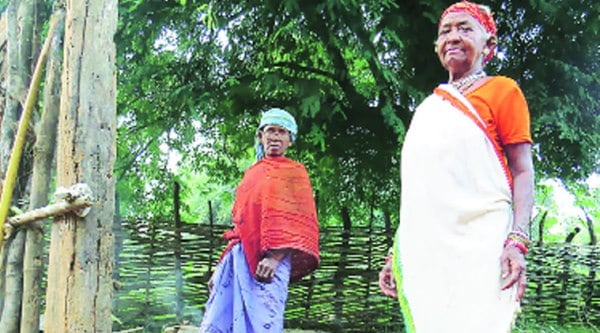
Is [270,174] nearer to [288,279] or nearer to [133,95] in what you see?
[288,279]

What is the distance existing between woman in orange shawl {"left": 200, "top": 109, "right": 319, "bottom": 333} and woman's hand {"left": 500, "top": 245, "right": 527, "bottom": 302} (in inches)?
66.3

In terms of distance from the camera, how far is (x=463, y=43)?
2092 millimetres

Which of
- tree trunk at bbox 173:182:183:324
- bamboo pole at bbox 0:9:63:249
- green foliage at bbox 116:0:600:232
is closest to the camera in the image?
bamboo pole at bbox 0:9:63:249

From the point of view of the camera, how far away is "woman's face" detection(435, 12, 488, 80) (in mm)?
2096

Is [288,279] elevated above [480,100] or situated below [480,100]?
below

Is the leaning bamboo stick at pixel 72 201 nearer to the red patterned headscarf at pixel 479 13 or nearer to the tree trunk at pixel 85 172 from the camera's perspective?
the tree trunk at pixel 85 172

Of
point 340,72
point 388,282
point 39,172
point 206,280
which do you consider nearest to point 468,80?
point 388,282

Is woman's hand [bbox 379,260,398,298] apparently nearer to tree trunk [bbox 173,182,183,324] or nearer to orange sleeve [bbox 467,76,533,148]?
orange sleeve [bbox 467,76,533,148]

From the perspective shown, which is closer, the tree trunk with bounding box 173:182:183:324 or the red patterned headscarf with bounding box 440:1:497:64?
the red patterned headscarf with bounding box 440:1:497:64

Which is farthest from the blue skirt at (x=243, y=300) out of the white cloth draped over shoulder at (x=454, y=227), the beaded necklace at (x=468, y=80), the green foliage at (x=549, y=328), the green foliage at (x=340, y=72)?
the green foliage at (x=549, y=328)

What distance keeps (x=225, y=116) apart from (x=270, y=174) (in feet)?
9.80

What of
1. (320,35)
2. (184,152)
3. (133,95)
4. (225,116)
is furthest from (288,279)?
(184,152)

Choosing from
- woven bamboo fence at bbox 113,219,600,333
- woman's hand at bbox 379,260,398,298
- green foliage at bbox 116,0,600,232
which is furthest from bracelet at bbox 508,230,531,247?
woven bamboo fence at bbox 113,219,600,333

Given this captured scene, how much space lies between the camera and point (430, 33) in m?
5.84
